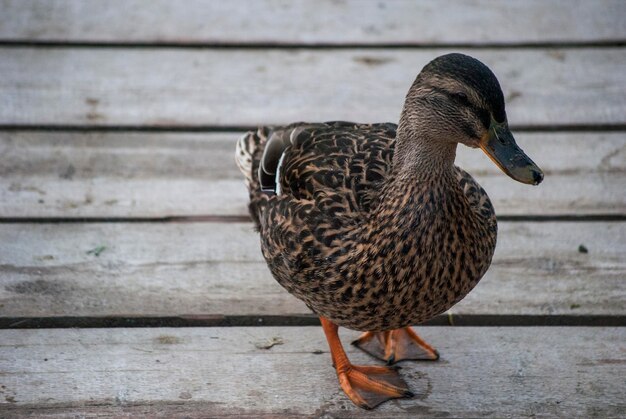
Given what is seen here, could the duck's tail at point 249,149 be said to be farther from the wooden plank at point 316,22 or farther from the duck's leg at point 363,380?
the wooden plank at point 316,22

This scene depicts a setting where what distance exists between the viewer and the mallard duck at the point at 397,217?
7.12 ft

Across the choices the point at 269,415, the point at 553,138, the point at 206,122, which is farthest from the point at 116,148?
the point at 553,138

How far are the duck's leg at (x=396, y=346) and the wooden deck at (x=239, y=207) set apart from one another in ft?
0.13

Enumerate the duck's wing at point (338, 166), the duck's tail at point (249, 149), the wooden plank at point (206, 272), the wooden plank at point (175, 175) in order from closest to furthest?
the duck's wing at point (338, 166), the wooden plank at point (206, 272), the duck's tail at point (249, 149), the wooden plank at point (175, 175)

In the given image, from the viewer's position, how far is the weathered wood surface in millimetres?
3486

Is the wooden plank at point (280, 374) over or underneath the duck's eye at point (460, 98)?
underneath

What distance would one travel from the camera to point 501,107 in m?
2.14

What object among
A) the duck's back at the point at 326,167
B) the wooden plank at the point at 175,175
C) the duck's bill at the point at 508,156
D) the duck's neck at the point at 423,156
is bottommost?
the wooden plank at the point at 175,175

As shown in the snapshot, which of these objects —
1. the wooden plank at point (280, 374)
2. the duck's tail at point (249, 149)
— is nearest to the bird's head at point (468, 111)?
the wooden plank at point (280, 374)

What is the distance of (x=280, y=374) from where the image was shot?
2.54 metres

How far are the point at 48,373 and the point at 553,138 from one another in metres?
1.94

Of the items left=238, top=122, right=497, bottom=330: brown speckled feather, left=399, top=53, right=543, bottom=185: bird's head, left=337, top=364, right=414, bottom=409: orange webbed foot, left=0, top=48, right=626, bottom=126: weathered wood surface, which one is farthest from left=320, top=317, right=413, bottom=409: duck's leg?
left=0, top=48, right=626, bottom=126: weathered wood surface

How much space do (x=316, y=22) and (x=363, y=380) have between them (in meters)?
1.90

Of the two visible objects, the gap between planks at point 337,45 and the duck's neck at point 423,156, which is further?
the gap between planks at point 337,45
